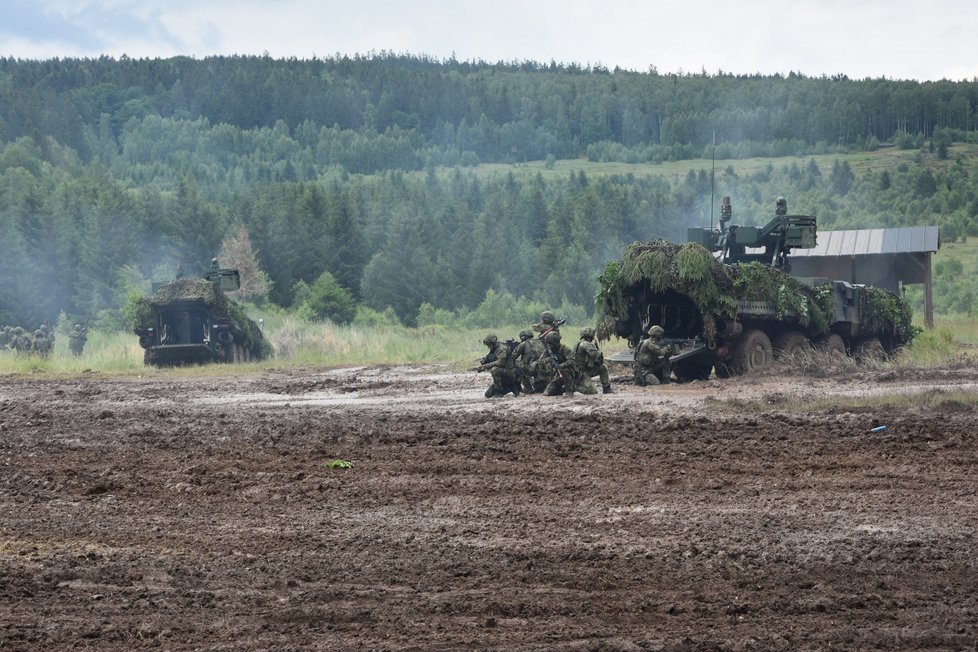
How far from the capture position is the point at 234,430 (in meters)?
14.9

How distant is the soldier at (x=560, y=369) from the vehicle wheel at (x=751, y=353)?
126 inches

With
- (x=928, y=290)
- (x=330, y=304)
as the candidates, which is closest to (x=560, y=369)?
(x=928, y=290)

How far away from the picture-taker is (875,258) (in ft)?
105

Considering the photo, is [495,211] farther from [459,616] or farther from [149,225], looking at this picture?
[459,616]

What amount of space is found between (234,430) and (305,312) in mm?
33411

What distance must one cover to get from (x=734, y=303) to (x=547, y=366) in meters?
3.24

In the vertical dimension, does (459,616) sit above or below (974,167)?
below

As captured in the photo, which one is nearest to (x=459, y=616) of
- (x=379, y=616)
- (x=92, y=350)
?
(x=379, y=616)

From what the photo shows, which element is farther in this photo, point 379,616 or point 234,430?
point 234,430

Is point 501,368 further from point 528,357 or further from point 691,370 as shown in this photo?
point 691,370

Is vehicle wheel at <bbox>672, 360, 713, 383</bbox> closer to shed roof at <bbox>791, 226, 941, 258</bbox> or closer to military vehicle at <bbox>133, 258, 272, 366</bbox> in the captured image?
shed roof at <bbox>791, 226, 941, 258</bbox>

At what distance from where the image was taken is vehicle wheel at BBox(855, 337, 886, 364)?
72.3 ft

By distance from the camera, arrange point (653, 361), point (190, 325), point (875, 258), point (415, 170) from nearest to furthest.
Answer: point (653, 361)
point (190, 325)
point (875, 258)
point (415, 170)

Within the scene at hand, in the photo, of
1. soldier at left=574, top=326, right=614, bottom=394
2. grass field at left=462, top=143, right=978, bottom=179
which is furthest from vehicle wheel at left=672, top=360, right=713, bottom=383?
grass field at left=462, top=143, right=978, bottom=179
